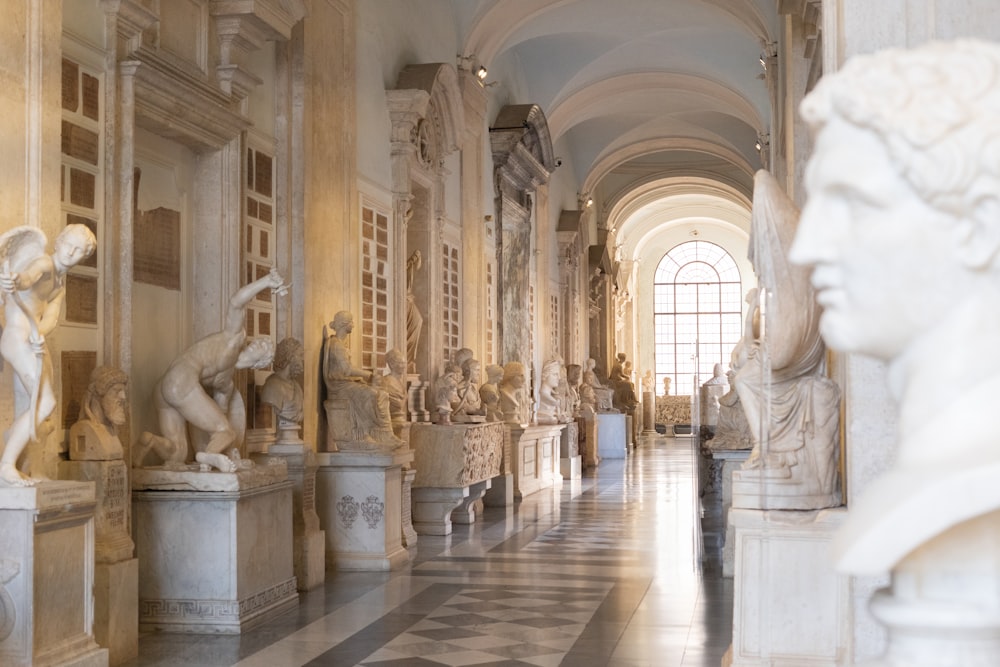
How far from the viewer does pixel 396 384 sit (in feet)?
36.2

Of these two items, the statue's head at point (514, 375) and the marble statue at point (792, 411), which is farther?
the statue's head at point (514, 375)

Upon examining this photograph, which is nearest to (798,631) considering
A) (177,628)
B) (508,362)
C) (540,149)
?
(177,628)

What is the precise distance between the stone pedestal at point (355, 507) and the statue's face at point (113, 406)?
3323 millimetres

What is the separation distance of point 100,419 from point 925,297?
18.7ft

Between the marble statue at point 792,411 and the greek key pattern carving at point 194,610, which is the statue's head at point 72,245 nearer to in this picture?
the greek key pattern carving at point 194,610

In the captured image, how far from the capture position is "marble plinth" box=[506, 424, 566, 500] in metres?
15.6

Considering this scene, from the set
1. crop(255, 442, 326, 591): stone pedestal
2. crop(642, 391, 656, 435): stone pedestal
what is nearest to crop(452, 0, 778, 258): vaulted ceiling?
crop(255, 442, 326, 591): stone pedestal

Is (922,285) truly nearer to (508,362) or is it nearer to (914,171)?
(914,171)

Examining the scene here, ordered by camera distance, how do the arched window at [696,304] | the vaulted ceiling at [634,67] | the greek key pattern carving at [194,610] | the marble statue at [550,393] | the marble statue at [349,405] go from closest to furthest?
the greek key pattern carving at [194,610] < the marble statue at [349,405] < the vaulted ceiling at [634,67] < the marble statue at [550,393] < the arched window at [696,304]

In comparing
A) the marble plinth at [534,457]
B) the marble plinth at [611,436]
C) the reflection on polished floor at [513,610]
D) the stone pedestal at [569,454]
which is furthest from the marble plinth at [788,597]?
the marble plinth at [611,436]

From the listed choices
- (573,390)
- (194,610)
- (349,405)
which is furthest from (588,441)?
(194,610)

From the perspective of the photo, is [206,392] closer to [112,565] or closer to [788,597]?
[112,565]

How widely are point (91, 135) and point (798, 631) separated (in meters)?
4.55

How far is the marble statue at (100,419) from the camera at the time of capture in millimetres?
6496
